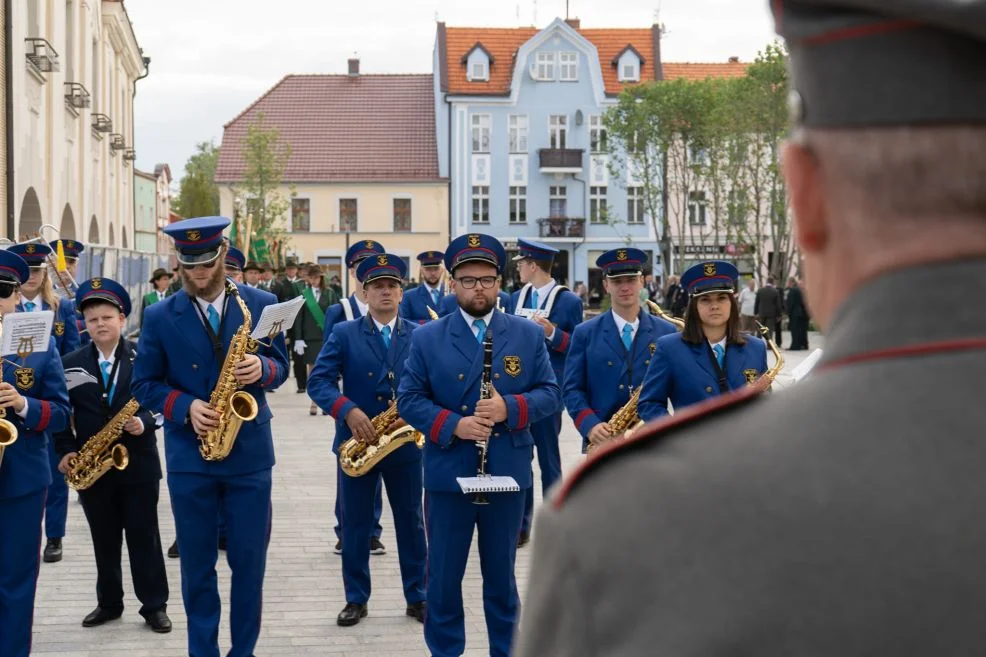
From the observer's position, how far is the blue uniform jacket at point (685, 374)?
7.13 m

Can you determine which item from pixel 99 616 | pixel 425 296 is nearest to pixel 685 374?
pixel 99 616

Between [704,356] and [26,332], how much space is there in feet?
11.9

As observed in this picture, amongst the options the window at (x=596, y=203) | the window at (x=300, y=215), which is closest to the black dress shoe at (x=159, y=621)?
the window at (x=300, y=215)

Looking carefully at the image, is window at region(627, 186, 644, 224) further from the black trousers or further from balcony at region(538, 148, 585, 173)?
the black trousers

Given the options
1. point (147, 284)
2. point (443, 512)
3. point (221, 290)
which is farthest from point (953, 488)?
point (147, 284)

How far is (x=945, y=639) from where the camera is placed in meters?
1.23

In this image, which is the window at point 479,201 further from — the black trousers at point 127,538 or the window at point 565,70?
the black trousers at point 127,538

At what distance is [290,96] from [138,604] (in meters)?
61.2

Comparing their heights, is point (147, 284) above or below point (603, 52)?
below

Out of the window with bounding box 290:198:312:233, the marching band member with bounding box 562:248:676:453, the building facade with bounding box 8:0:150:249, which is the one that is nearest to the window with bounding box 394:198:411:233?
the window with bounding box 290:198:312:233

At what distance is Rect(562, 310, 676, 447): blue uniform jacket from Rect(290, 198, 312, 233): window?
5485cm

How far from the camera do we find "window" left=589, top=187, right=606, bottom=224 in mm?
64375

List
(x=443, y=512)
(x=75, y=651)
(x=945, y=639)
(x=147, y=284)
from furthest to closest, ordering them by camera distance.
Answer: (x=147, y=284) < (x=75, y=651) < (x=443, y=512) < (x=945, y=639)

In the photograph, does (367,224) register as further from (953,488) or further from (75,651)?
(953,488)
